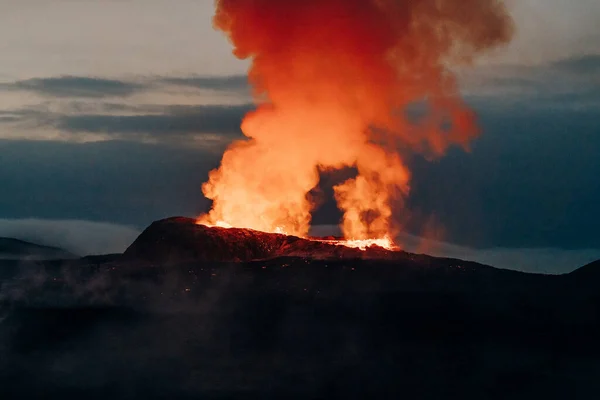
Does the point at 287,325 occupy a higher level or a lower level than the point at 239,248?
lower

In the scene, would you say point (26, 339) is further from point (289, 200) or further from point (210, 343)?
point (289, 200)

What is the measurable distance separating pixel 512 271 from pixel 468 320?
14.9m

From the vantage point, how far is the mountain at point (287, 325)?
251ft

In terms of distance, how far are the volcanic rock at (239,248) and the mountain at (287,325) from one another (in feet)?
0.44

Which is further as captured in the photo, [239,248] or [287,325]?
[239,248]

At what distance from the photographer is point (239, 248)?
105 meters

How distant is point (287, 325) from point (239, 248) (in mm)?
14329

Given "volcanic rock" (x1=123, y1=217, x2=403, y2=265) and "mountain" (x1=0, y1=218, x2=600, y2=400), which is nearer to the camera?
"mountain" (x1=0, y1=218, x2=600, y2=400)

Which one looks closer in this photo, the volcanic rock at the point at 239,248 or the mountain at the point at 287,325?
the mountain at the point at 287,325

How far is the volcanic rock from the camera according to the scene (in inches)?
4107

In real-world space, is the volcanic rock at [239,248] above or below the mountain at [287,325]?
above

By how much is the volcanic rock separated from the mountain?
14 cm

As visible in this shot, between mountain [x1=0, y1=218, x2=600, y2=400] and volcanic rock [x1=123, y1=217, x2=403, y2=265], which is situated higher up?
volcanic rock [x1=123, y1=217, x2=403, y2=265]

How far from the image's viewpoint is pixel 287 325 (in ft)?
305
